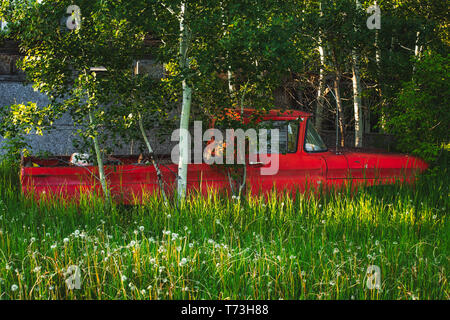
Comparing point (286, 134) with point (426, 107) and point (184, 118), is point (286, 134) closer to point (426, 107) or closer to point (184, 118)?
point (184, 118)

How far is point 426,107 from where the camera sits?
873 centimetres

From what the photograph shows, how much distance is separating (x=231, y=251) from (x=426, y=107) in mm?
5546

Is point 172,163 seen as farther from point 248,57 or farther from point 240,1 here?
point 240,1

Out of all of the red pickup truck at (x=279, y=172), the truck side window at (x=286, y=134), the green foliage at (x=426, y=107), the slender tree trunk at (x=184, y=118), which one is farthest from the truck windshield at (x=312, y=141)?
the green foliage at (x=426, y=107)

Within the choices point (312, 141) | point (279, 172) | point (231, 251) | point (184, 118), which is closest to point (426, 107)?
point (312, 141)

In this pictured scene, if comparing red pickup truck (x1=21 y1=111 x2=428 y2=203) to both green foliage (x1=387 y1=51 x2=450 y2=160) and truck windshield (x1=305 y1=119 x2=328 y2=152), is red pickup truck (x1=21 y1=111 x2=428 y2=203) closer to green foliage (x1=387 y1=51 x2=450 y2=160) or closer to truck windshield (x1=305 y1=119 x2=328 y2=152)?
truck windshield (x1=305 y1=119 x2=328 y2=152)

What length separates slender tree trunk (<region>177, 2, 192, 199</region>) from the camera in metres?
6.78

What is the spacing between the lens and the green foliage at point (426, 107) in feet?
28.1

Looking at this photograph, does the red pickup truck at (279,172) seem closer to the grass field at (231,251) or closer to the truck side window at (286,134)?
the truck side window at (286,134)

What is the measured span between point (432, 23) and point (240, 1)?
22.2 feet

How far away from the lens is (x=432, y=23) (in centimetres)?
1138

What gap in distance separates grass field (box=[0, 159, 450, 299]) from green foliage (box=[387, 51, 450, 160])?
1705 millimetres

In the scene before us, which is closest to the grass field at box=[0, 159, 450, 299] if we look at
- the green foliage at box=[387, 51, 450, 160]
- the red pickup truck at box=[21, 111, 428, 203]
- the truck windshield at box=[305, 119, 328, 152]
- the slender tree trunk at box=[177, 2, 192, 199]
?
the red pickup truck at box=[21, 111, 428, 203]

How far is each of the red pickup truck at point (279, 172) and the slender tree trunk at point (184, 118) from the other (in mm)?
179
